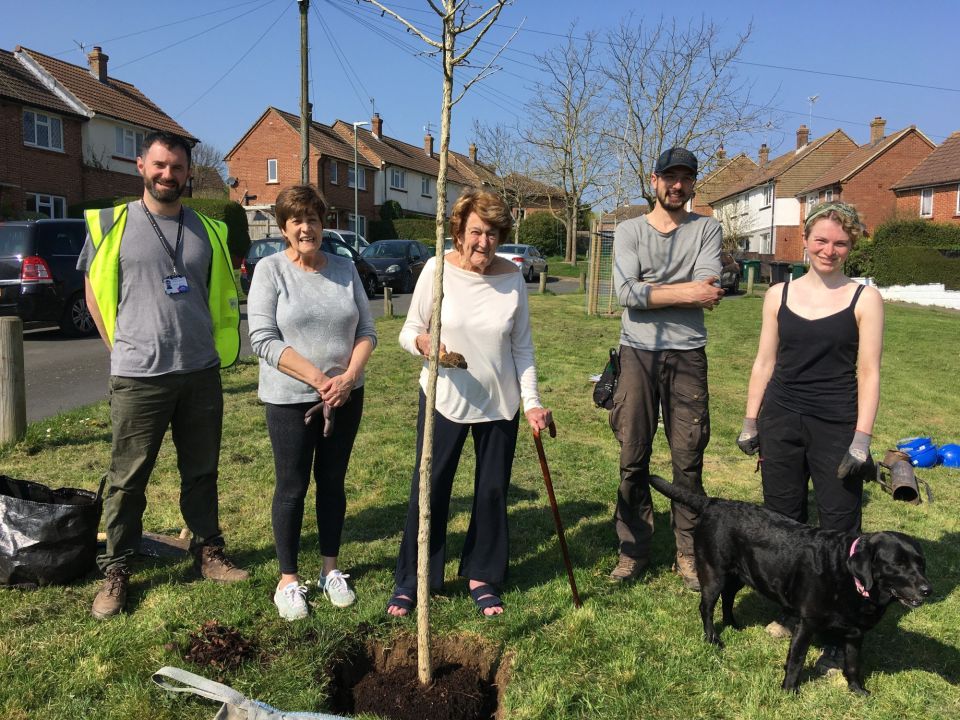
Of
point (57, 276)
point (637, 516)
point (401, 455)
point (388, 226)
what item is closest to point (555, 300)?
point (57, 276)

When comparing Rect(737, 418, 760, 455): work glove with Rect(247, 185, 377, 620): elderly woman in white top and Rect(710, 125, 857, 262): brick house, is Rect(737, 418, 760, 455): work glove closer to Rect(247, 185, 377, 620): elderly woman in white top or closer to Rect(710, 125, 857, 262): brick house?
Rect(247, 185, 377, 620): elderly woman in white top

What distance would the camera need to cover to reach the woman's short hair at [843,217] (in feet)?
10.8

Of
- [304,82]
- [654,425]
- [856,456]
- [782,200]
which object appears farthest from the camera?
[782,200]

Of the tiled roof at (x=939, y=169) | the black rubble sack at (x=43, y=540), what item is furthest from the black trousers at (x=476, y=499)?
the tiled roof at (x=939, y=169)

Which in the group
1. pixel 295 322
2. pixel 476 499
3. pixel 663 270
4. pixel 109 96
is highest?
pixel 109 96

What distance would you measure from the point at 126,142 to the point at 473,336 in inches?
1256

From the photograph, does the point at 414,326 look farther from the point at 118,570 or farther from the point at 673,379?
the point at 118,570

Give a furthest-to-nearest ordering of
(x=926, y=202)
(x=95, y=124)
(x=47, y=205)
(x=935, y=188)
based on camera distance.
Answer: (x=926, y=202), (x=935, y=188), (x=95, y=124), (x=47, y=205)

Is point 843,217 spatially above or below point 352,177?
below

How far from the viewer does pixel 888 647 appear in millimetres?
3436

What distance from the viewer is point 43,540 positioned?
3.58 m

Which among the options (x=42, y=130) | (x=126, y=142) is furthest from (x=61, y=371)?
(x=126, y=142)

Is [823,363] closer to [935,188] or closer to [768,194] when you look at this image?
[935,188]

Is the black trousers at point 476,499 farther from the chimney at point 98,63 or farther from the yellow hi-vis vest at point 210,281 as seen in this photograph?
the chimney at point 98,63
